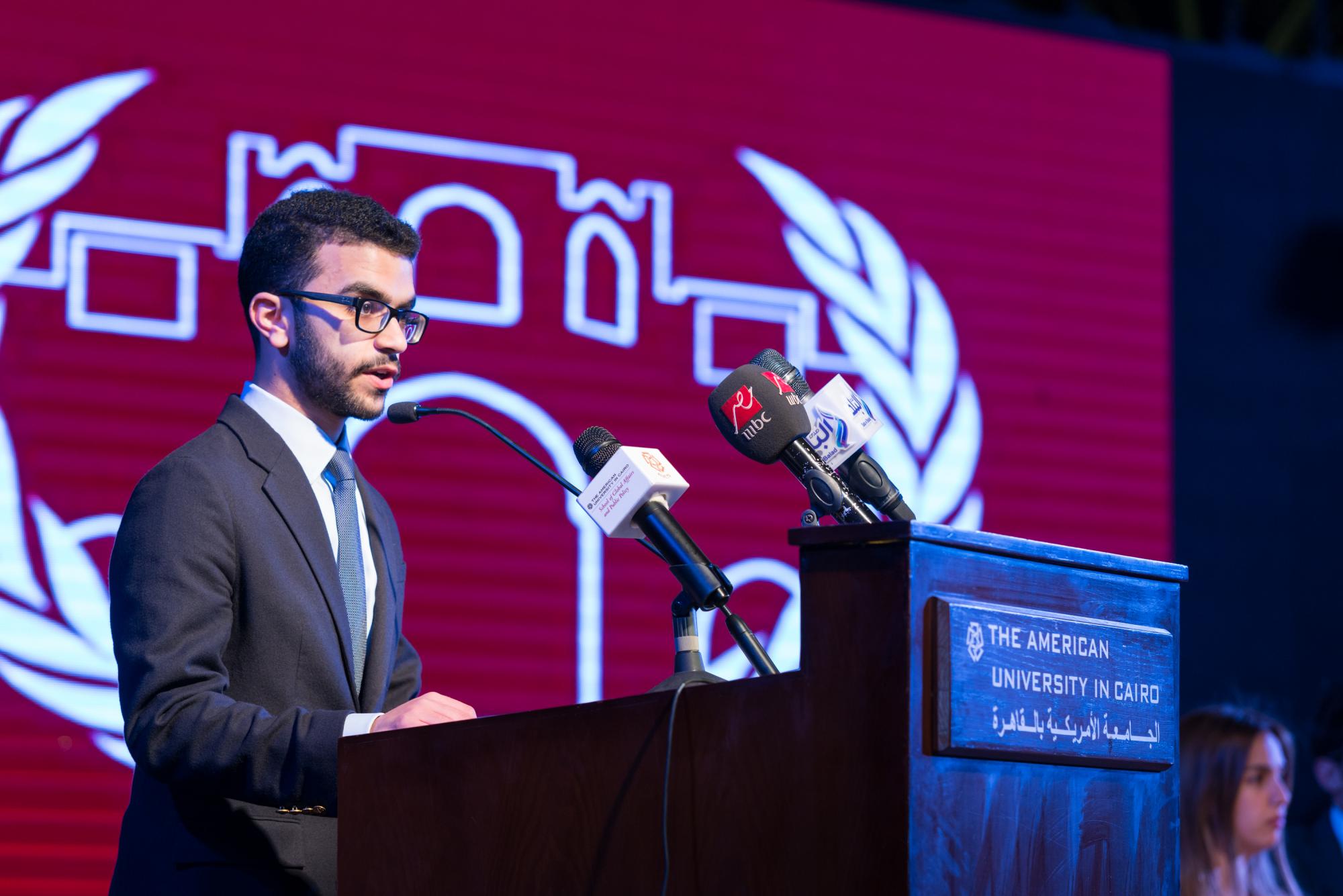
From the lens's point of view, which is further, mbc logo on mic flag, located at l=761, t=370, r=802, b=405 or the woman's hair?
the woman's hair

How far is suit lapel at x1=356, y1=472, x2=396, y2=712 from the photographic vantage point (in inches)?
82.6

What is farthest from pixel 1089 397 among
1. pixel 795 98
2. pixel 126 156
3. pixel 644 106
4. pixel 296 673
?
pixel 296 673

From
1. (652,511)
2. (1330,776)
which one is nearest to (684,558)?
(652,511)

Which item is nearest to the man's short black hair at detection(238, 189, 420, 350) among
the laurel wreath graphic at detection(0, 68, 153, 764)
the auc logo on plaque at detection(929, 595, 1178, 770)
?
the auc logo on plaque at detection(929, 595, 1178, 770)

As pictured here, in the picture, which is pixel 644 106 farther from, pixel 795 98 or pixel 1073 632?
pixel 1073 632

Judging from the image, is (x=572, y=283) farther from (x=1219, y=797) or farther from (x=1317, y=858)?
(x=1317, y=858)

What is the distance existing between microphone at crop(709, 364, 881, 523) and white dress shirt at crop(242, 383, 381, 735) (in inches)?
24.6

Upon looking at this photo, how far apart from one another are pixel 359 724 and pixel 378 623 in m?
0.42

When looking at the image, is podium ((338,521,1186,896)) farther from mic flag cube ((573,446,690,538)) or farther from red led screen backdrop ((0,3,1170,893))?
red led screen backdrop ((0,3,1170,893))

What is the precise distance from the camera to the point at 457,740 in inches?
63.2

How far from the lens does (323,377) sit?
2221 mm

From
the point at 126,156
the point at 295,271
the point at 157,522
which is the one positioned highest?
the point at 126,156

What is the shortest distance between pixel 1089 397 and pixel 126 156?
276cm

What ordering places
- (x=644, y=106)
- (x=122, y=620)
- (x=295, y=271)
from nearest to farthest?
(x=122, y=620)
(x=295, y=271)
(x=644, y=106)
